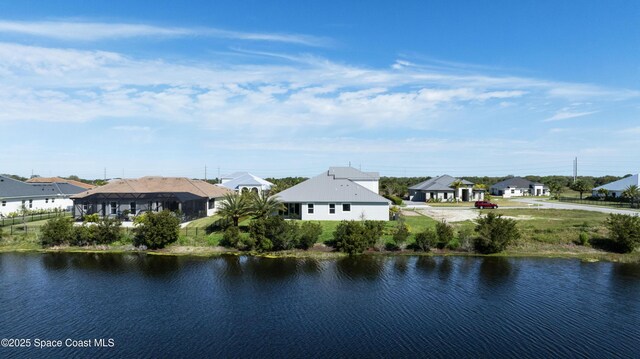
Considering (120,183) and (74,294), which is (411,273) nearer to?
(74,294)

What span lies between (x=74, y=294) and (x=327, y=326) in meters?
Answer: 15.4

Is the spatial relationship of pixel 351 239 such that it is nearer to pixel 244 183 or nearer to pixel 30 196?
pixel 244 183

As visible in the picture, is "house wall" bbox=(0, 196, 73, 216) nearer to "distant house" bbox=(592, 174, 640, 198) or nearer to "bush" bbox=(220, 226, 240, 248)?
"bush" bbox=(220, 226, 240, 248)

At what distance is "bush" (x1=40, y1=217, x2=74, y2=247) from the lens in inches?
1433

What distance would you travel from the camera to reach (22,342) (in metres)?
16.8

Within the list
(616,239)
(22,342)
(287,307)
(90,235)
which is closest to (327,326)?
(287,307)

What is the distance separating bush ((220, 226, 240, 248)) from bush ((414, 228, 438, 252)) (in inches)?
638

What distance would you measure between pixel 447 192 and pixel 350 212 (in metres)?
37.7

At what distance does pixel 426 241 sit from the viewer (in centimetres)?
3472

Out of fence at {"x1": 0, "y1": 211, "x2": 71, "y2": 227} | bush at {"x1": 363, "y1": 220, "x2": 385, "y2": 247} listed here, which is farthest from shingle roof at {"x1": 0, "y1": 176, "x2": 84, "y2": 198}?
bush at {"x1": 363, "y1": 220, "x2": 385, "y2": 247}

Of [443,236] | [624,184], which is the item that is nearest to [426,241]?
[443,236]

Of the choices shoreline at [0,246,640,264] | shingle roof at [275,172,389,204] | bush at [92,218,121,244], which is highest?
shingle roof at [275,172,389,204]

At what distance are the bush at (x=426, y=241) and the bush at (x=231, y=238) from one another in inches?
638

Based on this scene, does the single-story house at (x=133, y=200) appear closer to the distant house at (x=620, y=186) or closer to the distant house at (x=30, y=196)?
the distant house at (x=30, y=196)
